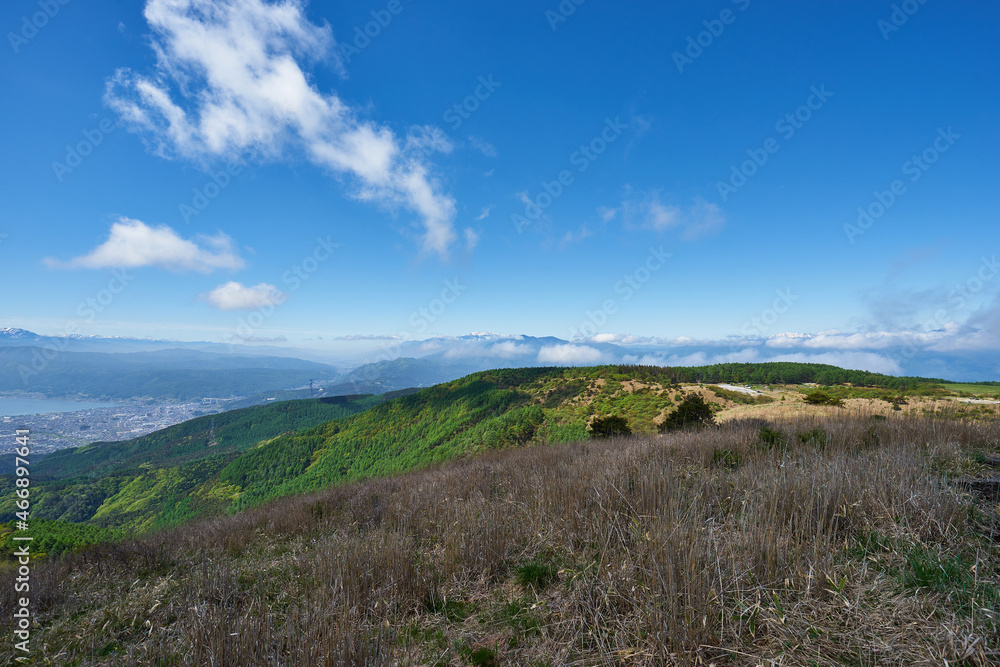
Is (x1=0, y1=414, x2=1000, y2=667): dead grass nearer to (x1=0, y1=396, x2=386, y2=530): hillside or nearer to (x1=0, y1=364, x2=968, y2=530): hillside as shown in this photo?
(x1=0, y1=364, x2=968, y2=530): hillside

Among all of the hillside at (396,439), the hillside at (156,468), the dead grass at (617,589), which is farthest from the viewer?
the hillside at (156,468)

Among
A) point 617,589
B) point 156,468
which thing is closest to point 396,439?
point 617,589

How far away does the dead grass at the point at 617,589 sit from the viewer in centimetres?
221

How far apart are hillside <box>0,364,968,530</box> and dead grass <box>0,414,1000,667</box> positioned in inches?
775

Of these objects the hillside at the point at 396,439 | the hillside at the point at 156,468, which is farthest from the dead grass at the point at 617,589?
the hillside at the point at 156,468

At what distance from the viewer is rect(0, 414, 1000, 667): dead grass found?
2.21m

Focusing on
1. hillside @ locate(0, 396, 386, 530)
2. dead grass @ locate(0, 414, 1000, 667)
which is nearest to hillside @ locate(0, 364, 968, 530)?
hillside @ locate(0, 396, 386, 530)

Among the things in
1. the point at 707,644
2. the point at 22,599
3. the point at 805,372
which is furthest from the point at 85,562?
the point at 805,372

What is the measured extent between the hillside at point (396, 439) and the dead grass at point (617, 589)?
775 inches

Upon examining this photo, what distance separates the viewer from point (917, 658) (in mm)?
1889

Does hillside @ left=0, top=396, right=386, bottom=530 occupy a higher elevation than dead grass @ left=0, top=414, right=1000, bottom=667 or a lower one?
lower

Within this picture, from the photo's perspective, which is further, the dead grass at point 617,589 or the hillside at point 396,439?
the hillside at point 396,439

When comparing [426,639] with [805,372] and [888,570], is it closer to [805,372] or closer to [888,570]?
[888,570]

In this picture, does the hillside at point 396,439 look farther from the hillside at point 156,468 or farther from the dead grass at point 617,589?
the dead grass at point 617,589
